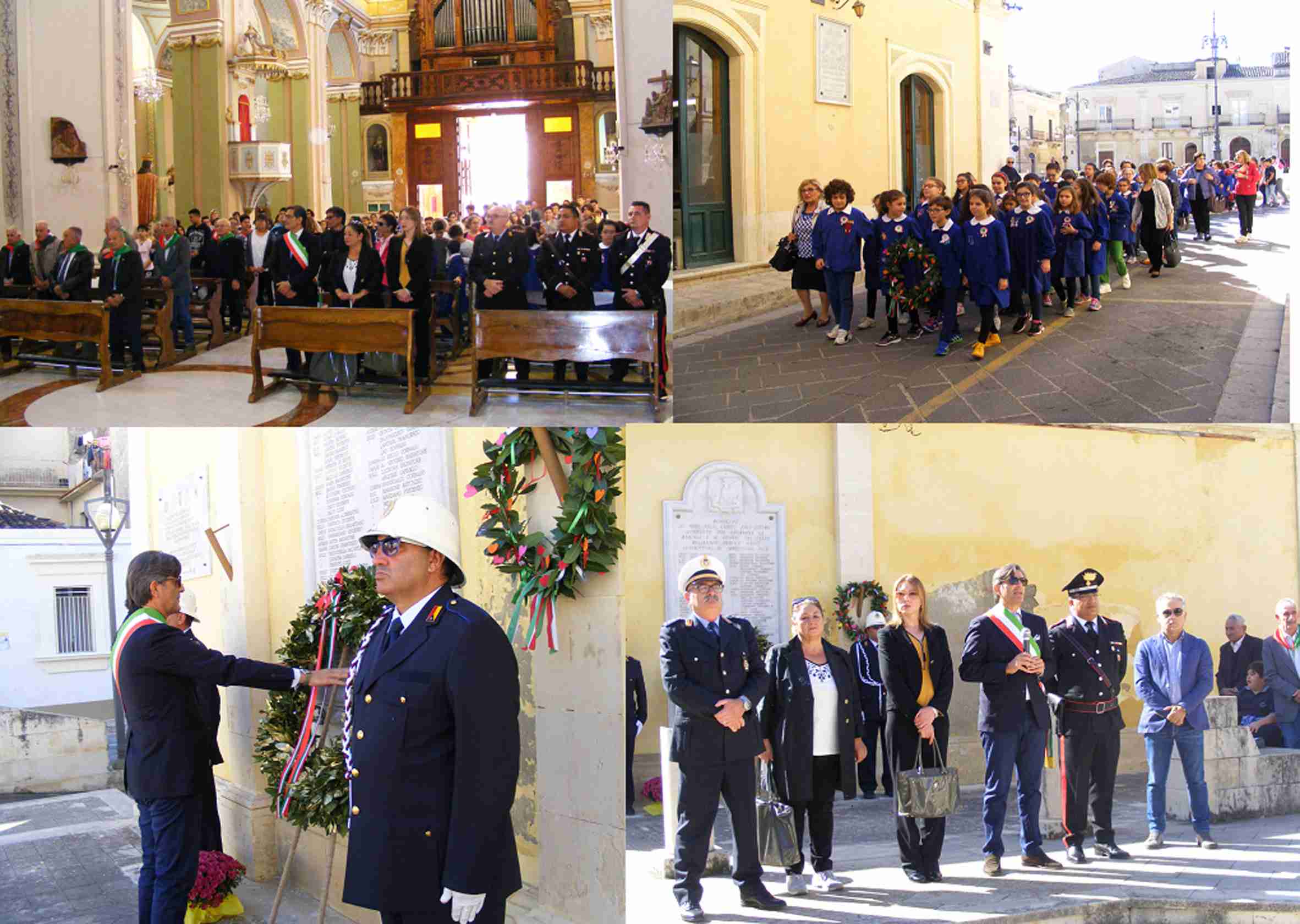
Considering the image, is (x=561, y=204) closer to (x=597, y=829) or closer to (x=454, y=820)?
(x=597, y=829)

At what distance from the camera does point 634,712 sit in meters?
4.23

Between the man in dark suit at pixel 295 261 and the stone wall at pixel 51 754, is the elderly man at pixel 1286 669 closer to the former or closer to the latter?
the man in dark suit at pixel 295 261

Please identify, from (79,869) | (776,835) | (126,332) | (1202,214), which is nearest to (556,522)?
(776,835)

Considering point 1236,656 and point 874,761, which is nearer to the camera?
point 874,761

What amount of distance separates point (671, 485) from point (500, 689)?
74.4 inches

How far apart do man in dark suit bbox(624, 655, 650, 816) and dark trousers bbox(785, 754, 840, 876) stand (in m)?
0.62

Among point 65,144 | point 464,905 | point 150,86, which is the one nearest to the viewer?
point 464,905

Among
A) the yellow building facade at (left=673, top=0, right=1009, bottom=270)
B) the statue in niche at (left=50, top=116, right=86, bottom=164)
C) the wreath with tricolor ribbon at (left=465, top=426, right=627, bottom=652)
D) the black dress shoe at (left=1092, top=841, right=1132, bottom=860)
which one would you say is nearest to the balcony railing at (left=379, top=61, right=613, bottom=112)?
the yellow building facade at (left=673, top=0, right=1009, bottom=270)

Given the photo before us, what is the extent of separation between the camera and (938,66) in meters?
5.51

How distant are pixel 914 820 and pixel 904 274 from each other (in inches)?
98.6

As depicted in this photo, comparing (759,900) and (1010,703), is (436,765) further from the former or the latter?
(1010,703)

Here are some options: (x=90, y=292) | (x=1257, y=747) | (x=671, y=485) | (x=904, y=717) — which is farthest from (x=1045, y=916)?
(x=90, y=292)

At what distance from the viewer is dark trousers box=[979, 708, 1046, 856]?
4680 millimetres

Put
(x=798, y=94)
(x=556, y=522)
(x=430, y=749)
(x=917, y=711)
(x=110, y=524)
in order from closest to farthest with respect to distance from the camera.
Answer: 1. (x=430, y=749)
2. (x=556, y=522)
3. (x=917, y=711)
4. (x=798, y=94)
5. (x=110, y=524)
